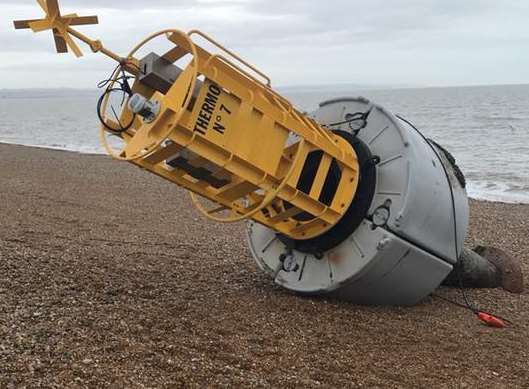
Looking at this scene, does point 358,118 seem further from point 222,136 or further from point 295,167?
point 222,136

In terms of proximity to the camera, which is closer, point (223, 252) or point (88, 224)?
point (223, 252)

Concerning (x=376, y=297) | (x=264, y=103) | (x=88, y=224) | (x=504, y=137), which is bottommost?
(x=504, y=137)

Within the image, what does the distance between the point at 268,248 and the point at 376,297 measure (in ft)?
4.50

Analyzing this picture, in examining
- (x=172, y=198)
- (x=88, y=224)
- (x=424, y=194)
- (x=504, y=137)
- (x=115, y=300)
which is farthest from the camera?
(x=504, y=137)

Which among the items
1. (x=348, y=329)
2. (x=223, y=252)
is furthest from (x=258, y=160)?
(x=223, y=252)

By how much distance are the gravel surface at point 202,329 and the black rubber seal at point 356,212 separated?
1.95 feet

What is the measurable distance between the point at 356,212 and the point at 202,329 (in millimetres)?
2028

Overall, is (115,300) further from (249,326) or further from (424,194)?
(424,194)

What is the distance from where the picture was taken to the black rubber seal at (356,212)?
663 cm

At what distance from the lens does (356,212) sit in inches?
261

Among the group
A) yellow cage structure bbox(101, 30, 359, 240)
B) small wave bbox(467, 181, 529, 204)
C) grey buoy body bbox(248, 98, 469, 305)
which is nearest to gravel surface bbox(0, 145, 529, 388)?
grey buoy body bbox(248, 98, 469, 305)

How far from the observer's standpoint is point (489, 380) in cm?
532

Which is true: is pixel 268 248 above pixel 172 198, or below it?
above

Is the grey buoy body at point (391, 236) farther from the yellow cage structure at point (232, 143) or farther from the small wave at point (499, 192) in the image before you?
the small wave at point (499, 192)
